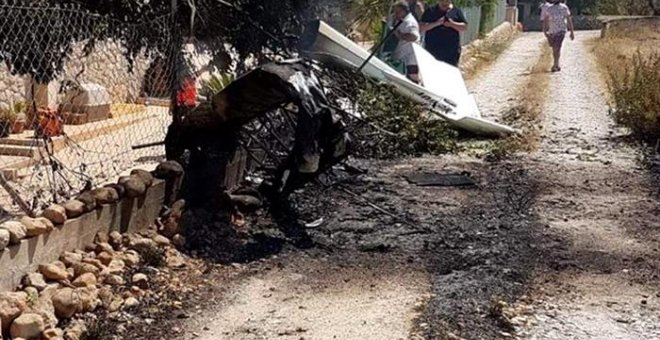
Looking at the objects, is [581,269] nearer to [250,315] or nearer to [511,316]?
[511,316]

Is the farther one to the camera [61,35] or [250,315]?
[61,35]

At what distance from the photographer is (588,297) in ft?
14.9

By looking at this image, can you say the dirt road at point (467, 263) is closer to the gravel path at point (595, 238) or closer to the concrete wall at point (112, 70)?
the gravel path at point (595, 238)

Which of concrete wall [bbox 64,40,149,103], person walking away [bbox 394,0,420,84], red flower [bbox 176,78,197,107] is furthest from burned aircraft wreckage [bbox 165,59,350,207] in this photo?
person walking away [bbox 394,0,420,84]

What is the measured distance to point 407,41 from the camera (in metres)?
10.8

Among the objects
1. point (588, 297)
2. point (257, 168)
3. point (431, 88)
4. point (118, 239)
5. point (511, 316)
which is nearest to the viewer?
point (511, 316)

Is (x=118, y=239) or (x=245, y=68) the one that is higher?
(x=245, y=68)

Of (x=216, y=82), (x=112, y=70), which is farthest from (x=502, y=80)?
(x=112, y=70)

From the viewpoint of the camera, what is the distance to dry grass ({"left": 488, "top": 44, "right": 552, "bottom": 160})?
885cm

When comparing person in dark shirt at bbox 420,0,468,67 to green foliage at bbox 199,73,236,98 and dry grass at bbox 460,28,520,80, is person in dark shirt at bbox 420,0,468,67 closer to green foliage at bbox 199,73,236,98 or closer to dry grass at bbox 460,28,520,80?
dry grass at bbox 460,28,520,80

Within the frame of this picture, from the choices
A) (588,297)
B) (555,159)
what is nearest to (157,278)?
(588,297)

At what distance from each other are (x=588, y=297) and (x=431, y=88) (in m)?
5.78

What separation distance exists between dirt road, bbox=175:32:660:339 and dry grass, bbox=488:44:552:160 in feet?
2.14

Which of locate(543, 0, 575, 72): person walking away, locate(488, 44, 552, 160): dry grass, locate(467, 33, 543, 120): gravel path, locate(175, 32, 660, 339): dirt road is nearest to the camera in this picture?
locate(175, 32, 660, 339): dirt road
